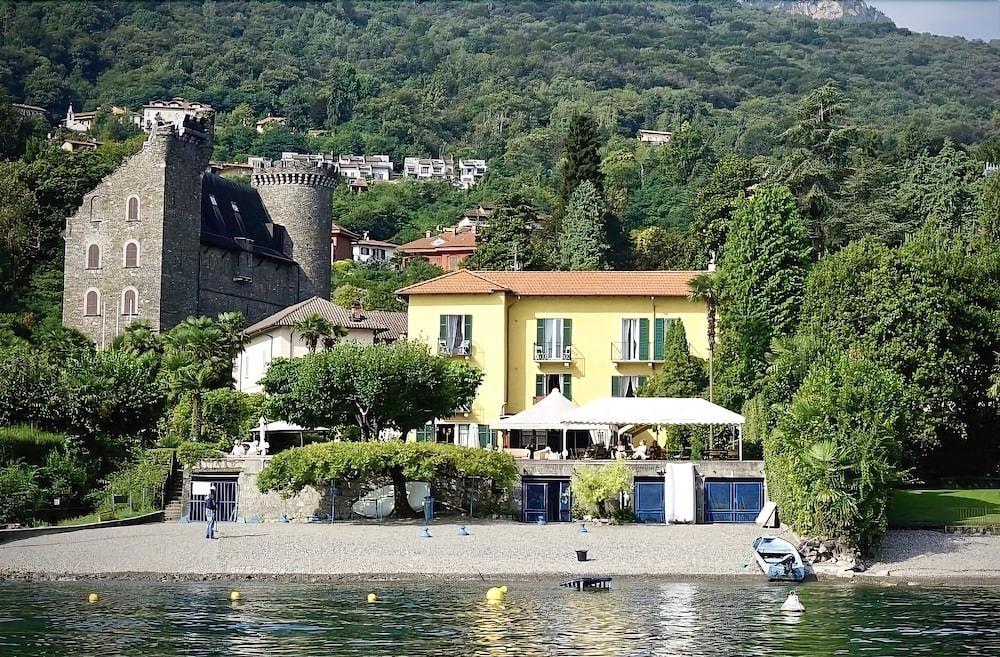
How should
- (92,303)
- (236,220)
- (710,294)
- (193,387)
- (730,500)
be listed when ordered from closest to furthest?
(730,500) < (193,387) < (710,294) < (92,303) < (236,220)

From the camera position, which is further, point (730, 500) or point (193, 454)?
point (193, 454)

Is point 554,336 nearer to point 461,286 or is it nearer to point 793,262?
point 461,286

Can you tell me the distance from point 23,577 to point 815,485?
18.8m

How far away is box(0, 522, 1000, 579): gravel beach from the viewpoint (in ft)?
109

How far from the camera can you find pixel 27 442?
43.6 meters

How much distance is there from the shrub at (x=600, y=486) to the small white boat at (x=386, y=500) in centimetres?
452

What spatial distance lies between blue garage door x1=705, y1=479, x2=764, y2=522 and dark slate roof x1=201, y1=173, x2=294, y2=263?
139 feet

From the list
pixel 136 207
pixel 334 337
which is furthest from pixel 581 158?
pixel 334 337

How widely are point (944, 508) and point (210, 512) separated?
785 inches

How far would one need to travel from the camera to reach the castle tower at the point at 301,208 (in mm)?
87500

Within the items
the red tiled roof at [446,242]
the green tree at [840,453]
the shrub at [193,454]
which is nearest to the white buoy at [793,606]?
the green tree at [840,453]

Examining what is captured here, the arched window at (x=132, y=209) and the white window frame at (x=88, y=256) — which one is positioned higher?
the arched window at (x=132, y=209)

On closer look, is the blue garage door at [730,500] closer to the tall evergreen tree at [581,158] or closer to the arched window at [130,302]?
the arched window at [130,302]

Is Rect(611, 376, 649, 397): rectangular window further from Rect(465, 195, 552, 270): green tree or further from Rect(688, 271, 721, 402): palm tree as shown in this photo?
Rect(465, 195, 552, 270): green tree
